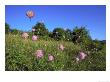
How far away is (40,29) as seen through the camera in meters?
4.23

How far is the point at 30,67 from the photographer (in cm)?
411

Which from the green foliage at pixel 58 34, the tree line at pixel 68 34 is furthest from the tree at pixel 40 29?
the green foliage at pixel 58 34

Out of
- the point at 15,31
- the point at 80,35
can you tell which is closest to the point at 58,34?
the point at 80,35

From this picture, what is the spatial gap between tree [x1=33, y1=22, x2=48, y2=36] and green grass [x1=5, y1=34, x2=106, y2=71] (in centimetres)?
9

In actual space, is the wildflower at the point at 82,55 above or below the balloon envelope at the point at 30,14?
below

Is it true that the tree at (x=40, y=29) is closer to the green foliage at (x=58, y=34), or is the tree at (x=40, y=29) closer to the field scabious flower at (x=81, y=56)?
the green foliage at (x=58, y=34)

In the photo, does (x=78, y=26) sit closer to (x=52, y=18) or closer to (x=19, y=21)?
(x=52, y=18)

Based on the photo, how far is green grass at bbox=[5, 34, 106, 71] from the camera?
4.11m

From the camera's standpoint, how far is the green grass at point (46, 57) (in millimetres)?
4105

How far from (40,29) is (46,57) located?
0.32 m

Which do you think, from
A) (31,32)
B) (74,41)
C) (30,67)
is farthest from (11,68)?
(74,41)

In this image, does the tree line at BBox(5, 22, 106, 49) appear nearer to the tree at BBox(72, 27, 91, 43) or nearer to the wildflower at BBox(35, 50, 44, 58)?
the tree at BBox(72, 27, 91, 43)

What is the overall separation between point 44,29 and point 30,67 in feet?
1.49

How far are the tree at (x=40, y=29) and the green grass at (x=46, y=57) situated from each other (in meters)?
0.09
